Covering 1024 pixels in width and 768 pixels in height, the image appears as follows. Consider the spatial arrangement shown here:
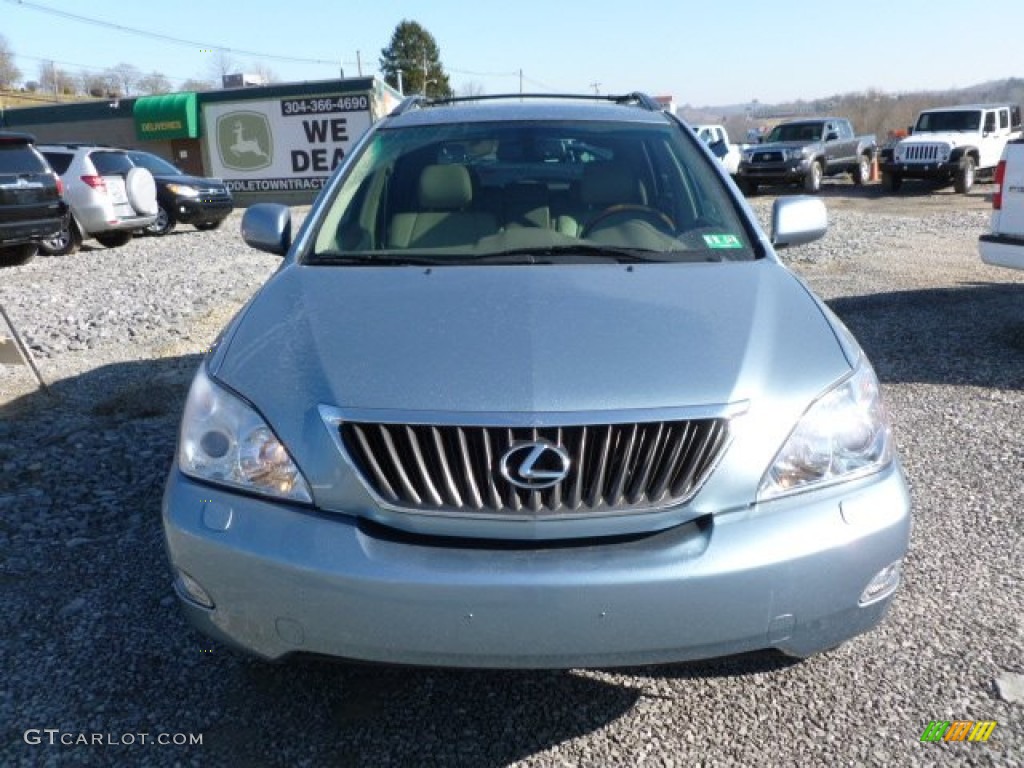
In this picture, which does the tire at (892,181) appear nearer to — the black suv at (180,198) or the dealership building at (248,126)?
the dealership building at (248,126)

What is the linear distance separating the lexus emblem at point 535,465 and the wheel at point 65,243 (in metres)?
12.8

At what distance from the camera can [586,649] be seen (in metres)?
1.99

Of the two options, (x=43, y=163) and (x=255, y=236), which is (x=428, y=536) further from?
(x=43, y=163)

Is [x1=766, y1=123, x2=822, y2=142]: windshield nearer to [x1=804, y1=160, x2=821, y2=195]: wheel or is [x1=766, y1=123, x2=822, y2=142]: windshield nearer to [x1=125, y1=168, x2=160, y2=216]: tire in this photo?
[x1=804, y1=160, x2=821, y2=195]: wheel

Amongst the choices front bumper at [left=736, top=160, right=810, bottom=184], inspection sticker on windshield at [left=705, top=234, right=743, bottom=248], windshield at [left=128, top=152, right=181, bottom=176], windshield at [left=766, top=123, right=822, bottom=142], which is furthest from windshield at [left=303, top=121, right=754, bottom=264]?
windshield at [left=766, top=123, right=822, bottom=142]

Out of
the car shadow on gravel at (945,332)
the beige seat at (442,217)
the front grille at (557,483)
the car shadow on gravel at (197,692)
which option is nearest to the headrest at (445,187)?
the beige seat at (442,217)

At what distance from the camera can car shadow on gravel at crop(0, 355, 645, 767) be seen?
7.72ft

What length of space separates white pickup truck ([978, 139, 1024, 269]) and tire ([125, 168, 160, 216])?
480 inches

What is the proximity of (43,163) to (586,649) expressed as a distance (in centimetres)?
1212

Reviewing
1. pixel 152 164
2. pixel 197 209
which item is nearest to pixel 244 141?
pixel 152 164

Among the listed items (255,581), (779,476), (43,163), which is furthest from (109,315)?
(779,476)

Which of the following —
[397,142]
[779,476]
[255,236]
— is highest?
[397,142]

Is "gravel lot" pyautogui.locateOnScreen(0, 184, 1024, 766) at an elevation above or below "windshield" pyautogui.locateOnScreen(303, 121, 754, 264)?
below

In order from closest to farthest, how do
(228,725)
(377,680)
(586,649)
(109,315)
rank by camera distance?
1. (586,649)
2. (228,725)
3. (377,680)
4. (109,315)
